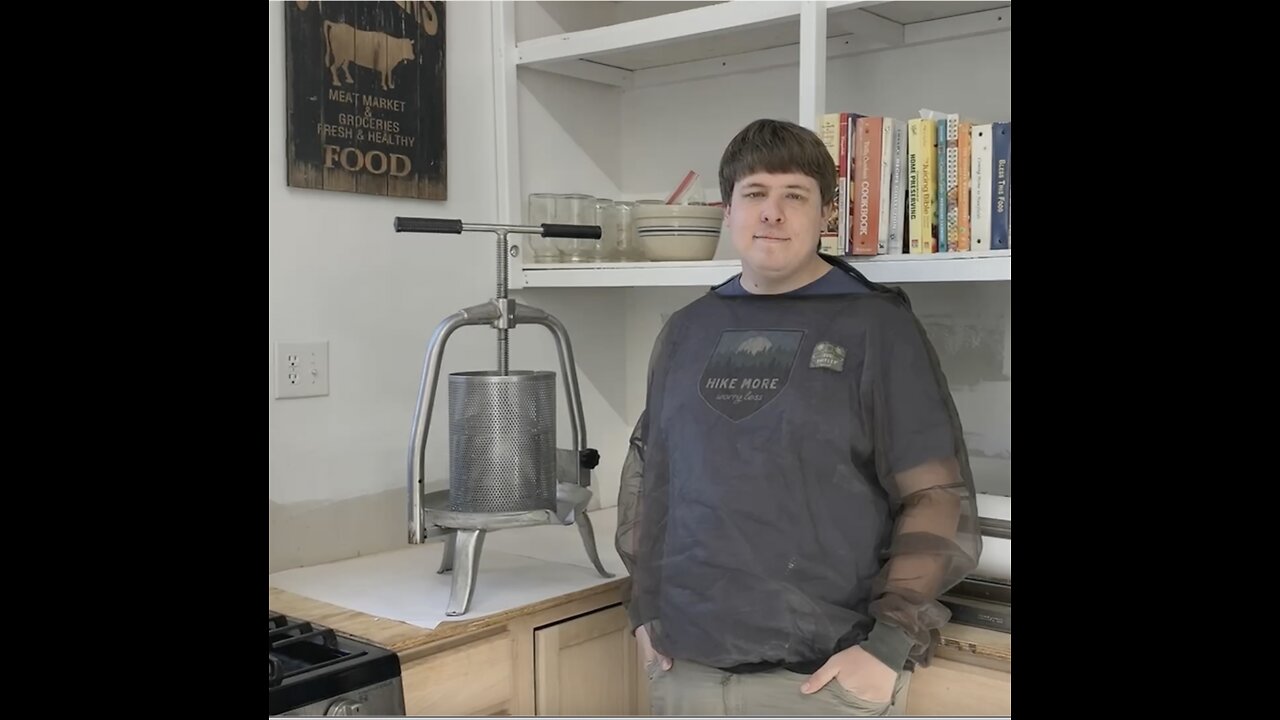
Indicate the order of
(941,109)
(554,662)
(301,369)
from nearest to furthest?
(554,662) < (301,369) < (941,109)

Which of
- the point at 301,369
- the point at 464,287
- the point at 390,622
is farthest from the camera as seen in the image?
the point at 464,287

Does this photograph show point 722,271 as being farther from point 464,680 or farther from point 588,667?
point 464,680

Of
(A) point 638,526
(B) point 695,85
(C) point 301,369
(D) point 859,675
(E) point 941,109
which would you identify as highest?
(B) point 695,85

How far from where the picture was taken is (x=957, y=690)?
151cm

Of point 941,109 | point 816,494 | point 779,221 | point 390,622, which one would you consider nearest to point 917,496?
point 816,494

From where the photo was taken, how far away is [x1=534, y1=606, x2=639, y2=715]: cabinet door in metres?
1.68

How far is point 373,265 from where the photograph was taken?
6.70 feet

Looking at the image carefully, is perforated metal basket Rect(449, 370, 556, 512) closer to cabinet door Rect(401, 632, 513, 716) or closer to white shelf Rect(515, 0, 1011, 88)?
cabinet door Rect(401, 632, 513, 716)

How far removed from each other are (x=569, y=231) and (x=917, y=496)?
709 millimetres

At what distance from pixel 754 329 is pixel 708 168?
3.11ft

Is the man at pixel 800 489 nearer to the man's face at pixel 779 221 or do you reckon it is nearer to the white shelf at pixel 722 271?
the man's face at pixel 779 221
